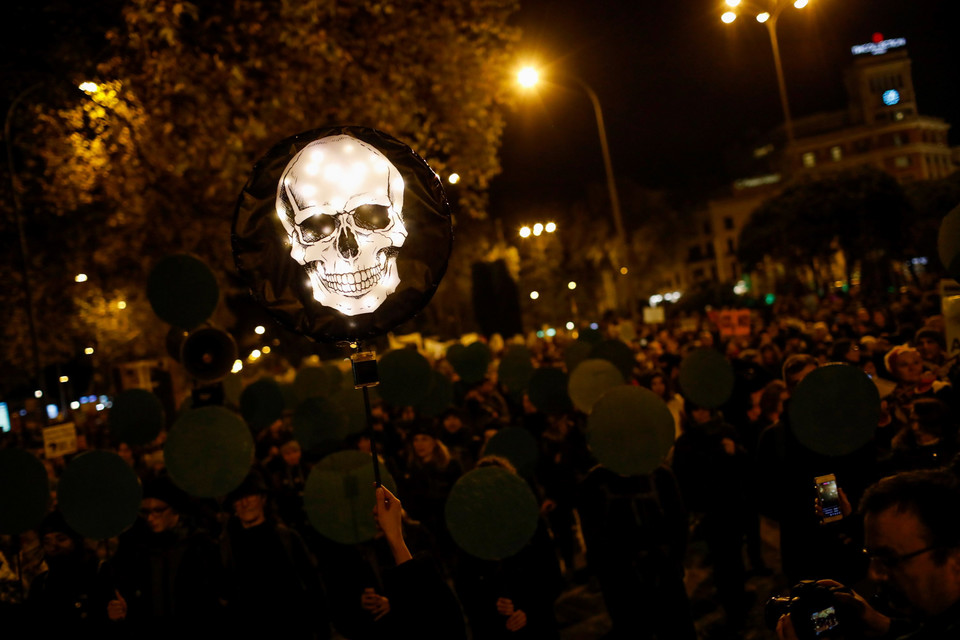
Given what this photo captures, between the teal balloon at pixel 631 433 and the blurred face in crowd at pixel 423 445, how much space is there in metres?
1.63

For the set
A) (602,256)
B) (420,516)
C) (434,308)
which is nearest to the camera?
(420,516)

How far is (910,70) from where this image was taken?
7425 centimetres

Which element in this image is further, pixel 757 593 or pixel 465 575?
pixel 757 593

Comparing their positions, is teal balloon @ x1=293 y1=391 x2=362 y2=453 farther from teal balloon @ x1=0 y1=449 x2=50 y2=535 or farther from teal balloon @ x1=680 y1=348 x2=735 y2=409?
teal balloon @ x1=680 y1=348 x2=735 y2=409

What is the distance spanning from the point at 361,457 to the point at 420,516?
5.21 feet

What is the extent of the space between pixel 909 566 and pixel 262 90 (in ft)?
38.9

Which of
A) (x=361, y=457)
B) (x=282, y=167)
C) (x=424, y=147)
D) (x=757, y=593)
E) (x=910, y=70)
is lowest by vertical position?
(x=757, y=593)

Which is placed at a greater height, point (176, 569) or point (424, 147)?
point (424, 147)

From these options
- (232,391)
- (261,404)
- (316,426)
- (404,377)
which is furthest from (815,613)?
(232,391)

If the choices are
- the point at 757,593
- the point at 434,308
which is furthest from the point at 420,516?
the point at 434,308

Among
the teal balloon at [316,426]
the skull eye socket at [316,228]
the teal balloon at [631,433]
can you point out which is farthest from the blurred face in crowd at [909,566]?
the teal balloon at [316,426]

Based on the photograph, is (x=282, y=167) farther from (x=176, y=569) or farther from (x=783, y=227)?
(x=783, y=227)

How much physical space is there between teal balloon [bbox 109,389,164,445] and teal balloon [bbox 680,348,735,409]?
597cm

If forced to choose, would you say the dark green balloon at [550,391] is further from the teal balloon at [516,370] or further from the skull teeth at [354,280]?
the skull teeth at [354,280]
